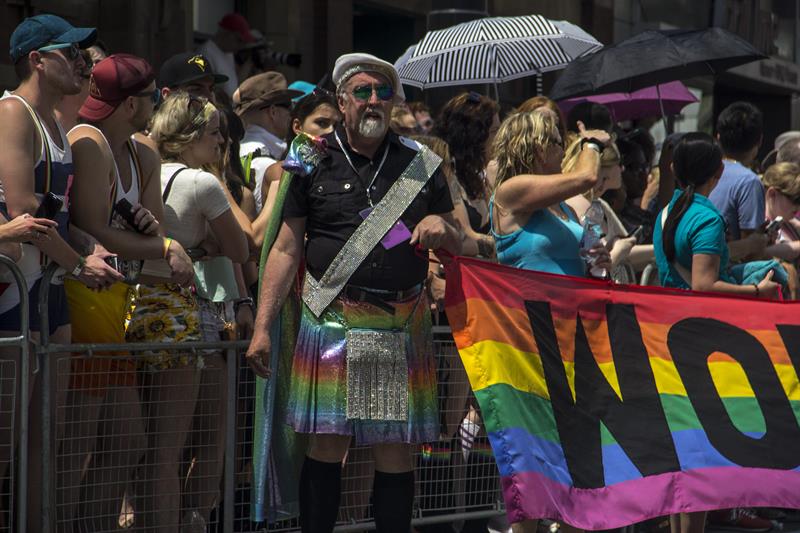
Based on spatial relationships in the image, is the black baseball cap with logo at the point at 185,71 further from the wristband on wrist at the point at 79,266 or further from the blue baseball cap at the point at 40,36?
the wristband on wrist at the point at 79,266

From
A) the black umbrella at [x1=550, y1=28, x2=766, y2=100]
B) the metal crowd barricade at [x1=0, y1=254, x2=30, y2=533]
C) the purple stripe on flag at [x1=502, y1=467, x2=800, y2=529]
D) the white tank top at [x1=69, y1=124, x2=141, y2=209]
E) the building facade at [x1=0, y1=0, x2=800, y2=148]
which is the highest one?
the building facade at [x1=0, y1=0, x2=800, y2=148]

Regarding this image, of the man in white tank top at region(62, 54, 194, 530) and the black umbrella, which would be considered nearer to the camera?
the man in white tank top at region(62, 54, 194, 530)

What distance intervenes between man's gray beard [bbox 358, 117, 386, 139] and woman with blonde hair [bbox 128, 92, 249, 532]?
0.89 m

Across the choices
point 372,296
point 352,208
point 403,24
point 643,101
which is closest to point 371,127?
point 352,208

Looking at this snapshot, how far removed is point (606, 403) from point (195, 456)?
183 cm

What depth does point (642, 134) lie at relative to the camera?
33.9ft

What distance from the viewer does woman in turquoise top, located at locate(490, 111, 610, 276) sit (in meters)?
6.50

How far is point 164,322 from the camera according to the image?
237 inches

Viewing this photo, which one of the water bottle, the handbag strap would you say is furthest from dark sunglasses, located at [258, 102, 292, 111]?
the water bottle

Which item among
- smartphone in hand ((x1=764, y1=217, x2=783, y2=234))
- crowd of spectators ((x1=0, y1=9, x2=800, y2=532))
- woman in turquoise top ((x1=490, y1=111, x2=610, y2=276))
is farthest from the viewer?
smartphone in hand ((x1=764, y1=217, x2=783, y2=234))

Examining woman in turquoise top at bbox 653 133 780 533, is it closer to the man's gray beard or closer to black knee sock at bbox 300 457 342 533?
the man's gray beard

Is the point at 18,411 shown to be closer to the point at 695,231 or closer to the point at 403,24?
the point at 695,231

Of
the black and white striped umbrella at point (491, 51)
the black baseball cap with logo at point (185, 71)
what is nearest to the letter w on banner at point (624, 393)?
the black baseball cap with logo at point (185, 71)

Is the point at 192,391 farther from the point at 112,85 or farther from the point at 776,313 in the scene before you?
the point at 776,313
